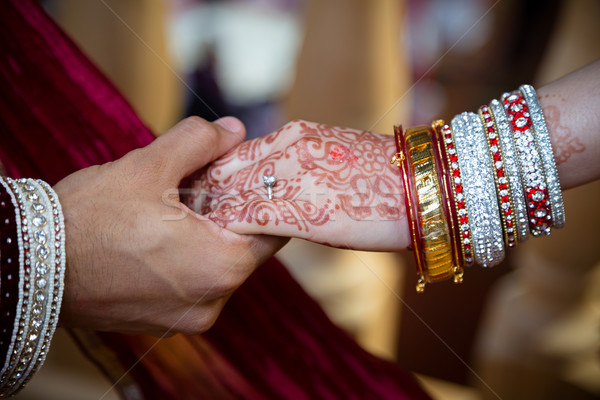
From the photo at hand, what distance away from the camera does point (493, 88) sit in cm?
118

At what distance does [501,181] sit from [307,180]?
0.22 m

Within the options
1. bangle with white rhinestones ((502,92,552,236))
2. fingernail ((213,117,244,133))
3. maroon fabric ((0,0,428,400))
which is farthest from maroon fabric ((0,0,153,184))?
bangle with white rhinestones ((502,92,552,236))

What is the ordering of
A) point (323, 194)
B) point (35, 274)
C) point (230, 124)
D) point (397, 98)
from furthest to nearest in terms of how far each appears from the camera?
1. point (397, 98)
2. point (230, 124)
3. point (323, 194)
4. point (35, 274)

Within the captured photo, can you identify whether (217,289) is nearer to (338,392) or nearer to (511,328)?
(338,392)

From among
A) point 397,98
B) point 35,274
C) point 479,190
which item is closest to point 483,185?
point 479,190

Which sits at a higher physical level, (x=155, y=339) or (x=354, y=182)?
(x=354, y=182)

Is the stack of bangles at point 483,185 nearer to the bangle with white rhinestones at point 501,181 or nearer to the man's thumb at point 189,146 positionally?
the bangle with white rhinestones at point 501,181

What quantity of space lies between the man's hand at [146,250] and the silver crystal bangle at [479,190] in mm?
235

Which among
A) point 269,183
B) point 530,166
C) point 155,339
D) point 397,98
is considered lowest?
point 155,339

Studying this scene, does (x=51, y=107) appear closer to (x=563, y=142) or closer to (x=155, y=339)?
(x=155, y=339)

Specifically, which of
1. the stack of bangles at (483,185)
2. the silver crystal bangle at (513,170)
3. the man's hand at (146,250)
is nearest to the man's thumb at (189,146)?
the man's hand at (146,250)

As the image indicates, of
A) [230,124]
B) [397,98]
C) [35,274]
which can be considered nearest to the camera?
[35,274]

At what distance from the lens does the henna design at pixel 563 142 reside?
1.73ft

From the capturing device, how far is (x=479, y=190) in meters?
0.52
